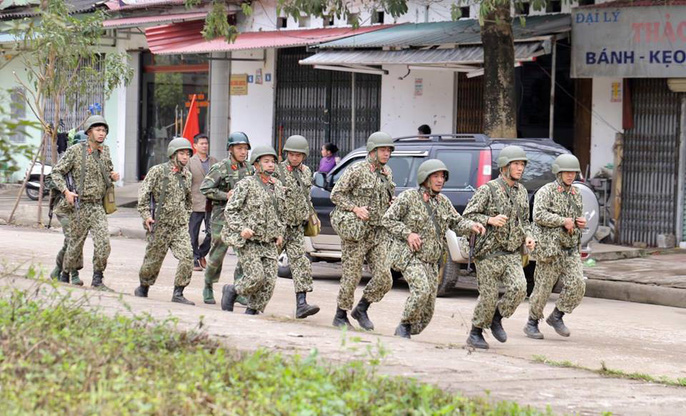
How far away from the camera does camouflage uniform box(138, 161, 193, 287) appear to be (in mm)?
12164

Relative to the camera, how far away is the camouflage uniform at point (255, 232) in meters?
10.7

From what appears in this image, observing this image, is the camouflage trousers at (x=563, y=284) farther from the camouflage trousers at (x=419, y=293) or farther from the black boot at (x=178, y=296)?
the black boot at (x=178, y=296)

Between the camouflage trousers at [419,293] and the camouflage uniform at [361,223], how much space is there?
2.67 ft

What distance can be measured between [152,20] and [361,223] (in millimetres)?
15410

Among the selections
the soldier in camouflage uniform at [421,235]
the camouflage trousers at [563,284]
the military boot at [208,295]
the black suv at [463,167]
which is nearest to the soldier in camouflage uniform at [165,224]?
the military boot at [208,295]

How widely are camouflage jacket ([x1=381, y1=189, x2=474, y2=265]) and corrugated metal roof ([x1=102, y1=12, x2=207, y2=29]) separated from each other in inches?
599

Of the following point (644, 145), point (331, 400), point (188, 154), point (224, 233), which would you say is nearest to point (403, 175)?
point (188, 154)

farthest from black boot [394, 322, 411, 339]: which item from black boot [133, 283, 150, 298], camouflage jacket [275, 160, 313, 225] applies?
black boot [133, 283, 150, 298]

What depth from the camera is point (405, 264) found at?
1016 centimetres

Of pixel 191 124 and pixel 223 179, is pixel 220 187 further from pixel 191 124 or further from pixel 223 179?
pixel 191 124

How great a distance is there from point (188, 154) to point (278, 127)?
1248 cm

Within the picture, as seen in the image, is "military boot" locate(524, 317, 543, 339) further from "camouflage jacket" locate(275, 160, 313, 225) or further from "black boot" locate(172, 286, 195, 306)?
"black boot" locate(172, 286, 195, 306)

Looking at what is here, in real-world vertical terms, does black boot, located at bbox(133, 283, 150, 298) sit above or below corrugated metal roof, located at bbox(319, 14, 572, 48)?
below

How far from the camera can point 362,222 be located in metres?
11.1
